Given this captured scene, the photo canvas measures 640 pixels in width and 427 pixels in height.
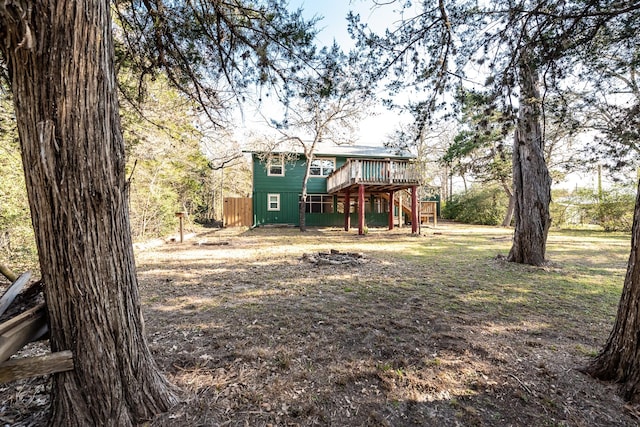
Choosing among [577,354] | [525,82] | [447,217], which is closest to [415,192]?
[525,82]

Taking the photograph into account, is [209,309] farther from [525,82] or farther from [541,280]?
[541,280]

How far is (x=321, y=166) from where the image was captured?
Answer: 17578mm

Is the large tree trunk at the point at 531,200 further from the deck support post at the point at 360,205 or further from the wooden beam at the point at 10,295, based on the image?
the wooden beam at the point at 10,295

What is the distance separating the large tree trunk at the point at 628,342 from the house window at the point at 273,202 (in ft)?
53.1

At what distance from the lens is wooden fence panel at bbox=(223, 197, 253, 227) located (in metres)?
17.5

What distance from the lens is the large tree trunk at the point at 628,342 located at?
1790mm

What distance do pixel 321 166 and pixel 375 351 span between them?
15.7 meters

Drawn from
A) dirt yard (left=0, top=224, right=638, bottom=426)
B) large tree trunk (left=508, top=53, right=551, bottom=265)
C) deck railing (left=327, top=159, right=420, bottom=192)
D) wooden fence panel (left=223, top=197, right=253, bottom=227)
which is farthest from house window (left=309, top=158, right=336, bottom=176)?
dirt yard (left=0, top=224, right=638, bottom=426)

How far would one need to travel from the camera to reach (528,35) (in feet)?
9.96

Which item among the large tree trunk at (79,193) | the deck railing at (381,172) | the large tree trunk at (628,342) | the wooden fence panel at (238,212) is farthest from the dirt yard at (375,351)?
the wooden fence panel at (238,212)

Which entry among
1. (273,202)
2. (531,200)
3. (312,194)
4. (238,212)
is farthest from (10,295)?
(238,212)

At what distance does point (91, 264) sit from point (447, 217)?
2539 cm

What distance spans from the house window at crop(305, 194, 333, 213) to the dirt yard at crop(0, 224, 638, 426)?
41.5ft

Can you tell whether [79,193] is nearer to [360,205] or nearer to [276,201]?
[360,205]
